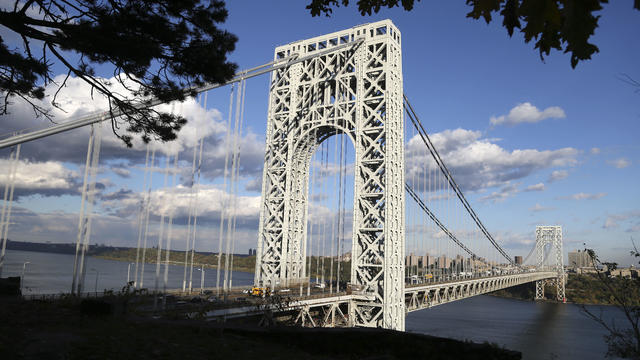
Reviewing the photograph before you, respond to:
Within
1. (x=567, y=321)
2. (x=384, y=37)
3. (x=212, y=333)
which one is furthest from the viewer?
(x=567, y=321)

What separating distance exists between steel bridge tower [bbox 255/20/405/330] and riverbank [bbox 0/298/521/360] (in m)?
14.6

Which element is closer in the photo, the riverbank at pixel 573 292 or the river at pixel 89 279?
the river at pixel 89 279

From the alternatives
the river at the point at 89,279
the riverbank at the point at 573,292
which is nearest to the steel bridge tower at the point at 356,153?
the river at the point at 89,279

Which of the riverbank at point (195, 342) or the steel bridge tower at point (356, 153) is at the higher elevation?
the steel bridge tower at point (356, 153)

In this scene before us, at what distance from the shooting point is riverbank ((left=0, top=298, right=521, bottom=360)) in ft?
15.9

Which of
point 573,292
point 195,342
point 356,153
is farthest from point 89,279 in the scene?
point 573,292

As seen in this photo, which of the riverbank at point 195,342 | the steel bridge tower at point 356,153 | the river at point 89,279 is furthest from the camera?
the river at point 89,279

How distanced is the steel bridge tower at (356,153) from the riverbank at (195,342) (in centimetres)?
1457

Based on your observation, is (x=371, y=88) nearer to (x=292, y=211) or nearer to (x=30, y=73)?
(x=292, y=211)

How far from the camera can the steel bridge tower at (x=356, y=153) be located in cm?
2069

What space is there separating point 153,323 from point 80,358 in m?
2.35

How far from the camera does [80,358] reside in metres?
4.42

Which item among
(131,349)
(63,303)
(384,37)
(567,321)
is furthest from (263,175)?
(567,321)

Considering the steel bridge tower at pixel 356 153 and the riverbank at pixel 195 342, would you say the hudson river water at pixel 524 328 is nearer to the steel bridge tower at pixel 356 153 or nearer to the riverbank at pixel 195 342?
the steel bridge tower at pixel 356 153
